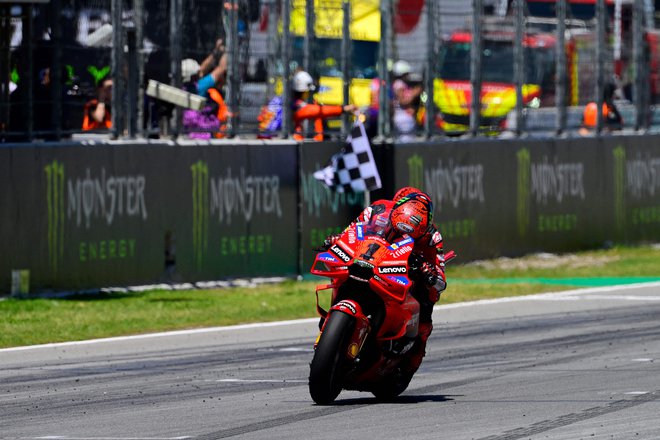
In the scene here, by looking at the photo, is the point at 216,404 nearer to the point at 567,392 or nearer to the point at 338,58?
the point at 567,392

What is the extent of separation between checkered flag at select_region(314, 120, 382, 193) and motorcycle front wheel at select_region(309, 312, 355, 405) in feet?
28.8

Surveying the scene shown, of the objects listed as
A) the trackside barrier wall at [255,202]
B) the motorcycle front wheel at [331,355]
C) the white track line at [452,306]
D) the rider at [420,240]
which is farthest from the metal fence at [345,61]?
the motorcycle front wheel at [331,355]

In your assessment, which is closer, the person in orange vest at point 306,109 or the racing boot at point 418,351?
the racing boot at point 418,351

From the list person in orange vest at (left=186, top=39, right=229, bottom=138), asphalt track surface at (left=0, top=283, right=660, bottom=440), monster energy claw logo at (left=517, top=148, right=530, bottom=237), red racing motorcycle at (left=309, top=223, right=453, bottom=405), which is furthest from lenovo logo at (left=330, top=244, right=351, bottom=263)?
monster energy claw logo at (left=517, top=148, right=530, bottom=237)

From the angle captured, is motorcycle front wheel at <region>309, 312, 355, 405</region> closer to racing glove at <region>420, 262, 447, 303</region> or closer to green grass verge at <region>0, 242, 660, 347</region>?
racing glove at <region>420, 262, 447, 303</region>

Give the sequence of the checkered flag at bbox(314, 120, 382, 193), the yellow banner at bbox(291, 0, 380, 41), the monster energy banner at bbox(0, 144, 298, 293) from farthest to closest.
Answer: the yellow banner at bbox(291, 0, 380, 41) → the checkered flag at bbox(314, 120, 382, 193) → the monster energy banner at bbox(0, 144, 298, 293)

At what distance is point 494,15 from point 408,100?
6.53 ft

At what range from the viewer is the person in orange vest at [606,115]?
22.7 m

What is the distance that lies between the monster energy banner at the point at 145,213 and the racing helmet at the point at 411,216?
22.5 feet

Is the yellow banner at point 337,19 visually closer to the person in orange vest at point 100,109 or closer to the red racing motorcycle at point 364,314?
the person in orange vest at point 100,109

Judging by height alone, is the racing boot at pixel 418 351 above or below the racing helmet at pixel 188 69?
below

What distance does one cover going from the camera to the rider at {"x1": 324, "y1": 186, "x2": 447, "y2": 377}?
9.30 m

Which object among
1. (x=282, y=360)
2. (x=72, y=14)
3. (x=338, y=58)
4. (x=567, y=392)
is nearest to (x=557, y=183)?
(x=338, y=58)

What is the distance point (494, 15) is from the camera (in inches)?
822
